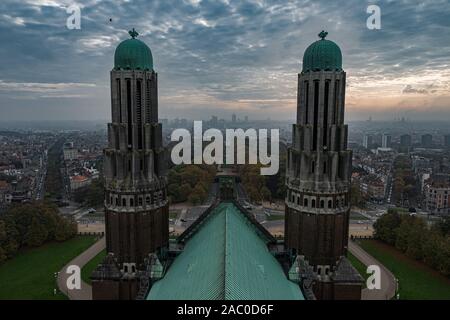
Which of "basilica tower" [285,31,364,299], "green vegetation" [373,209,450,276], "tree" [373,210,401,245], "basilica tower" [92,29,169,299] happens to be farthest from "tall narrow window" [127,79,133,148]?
"tree" [373,210,401,245]

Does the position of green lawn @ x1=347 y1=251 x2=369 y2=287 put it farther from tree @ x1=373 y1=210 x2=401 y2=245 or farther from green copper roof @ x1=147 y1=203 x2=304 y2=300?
green copper roof @ x1=147 y1=203 x2=304 y2=300

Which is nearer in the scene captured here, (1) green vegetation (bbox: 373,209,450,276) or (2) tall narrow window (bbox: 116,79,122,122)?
(2) tall narrow window (bbox: 116,79,122,122)

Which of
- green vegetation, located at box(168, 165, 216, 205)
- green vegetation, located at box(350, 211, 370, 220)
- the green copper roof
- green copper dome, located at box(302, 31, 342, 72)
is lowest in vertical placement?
green vegetation, located at box(350, 211, 370, 220)

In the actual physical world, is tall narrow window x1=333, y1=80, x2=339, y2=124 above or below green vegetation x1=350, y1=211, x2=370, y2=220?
→ above

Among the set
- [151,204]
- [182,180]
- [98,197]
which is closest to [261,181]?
[182,180]

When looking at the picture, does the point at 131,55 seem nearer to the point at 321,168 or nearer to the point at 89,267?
the point at 321,168

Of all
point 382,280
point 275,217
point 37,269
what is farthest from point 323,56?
point 275,217

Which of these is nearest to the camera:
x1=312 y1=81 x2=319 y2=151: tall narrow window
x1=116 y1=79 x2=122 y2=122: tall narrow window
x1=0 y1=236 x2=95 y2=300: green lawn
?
x1=312 y1=81 x2=319 y2=151: tall narrow window

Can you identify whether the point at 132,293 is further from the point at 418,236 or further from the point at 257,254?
the point at 418,236
